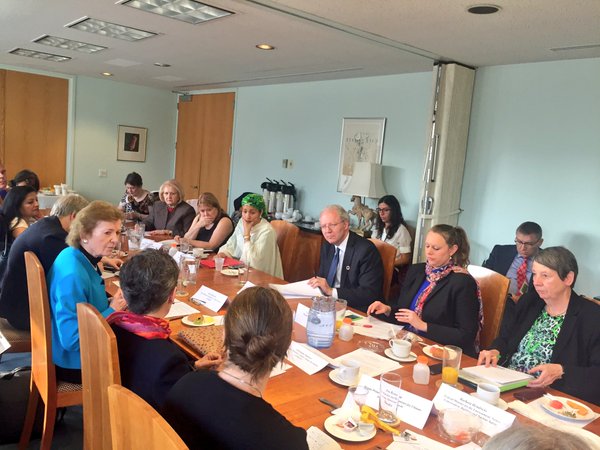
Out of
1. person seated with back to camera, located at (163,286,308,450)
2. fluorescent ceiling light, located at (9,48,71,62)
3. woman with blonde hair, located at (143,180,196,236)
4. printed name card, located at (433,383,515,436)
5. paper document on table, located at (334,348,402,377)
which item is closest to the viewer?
person seated with back to camera, located at (163,286,308,450)

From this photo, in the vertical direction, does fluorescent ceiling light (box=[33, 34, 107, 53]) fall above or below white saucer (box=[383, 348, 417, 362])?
above

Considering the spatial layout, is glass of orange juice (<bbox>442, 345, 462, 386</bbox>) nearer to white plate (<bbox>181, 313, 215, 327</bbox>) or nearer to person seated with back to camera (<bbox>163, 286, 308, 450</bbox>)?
person seated with back to camera (<bbox>163, 286, 308, 450</bbox>)

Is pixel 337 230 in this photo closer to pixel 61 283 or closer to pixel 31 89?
pixel 61 283

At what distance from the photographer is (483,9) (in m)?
2.83

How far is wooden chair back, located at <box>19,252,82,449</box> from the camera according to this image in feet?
6.11

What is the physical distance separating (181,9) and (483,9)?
6.27 feet

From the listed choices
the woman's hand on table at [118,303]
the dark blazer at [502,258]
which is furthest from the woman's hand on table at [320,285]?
the dark blazer at [502,258]

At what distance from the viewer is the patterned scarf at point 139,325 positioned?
151 cm

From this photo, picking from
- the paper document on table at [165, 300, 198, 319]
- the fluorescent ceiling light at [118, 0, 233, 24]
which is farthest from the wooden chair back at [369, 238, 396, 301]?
the fluorescent ceiling light at [118, 0, 233, 24]

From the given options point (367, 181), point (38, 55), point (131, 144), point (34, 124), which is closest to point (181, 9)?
point (367, 181)

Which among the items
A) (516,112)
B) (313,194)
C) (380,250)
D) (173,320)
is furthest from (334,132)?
(173,320)

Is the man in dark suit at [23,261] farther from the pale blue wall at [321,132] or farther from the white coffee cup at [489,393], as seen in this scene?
the pale blue wall at [321,132]

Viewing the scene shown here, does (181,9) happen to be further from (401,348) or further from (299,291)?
(401,348)

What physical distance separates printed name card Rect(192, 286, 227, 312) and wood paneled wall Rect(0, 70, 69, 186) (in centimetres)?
571
